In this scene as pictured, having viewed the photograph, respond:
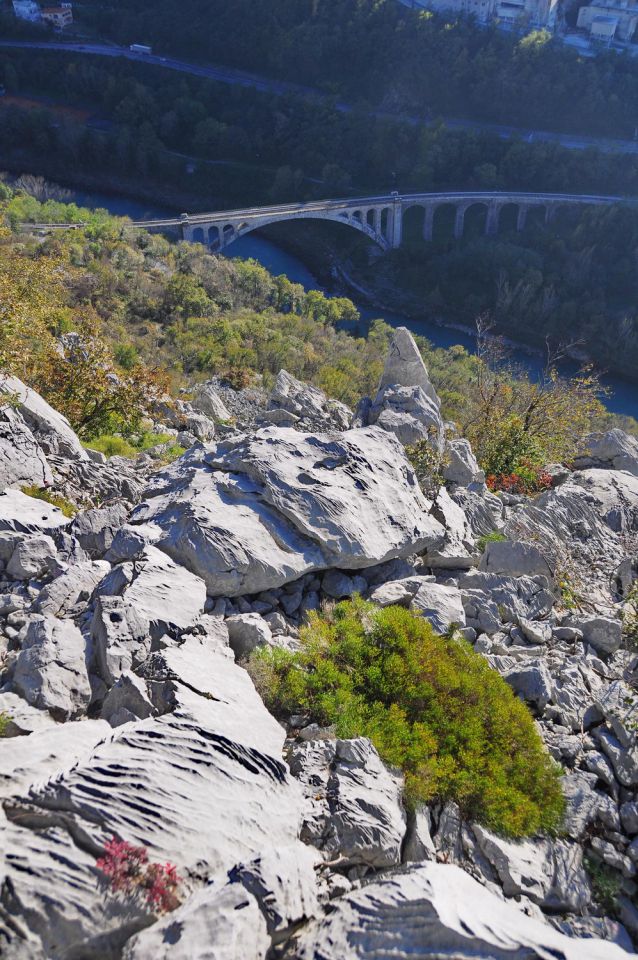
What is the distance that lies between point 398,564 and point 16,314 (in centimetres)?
964

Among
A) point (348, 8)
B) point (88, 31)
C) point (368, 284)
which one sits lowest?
point (368, 284)

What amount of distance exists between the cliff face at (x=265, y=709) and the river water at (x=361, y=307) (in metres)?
40.2

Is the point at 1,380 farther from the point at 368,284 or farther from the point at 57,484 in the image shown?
the point at 368,284

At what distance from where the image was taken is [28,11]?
3209 inches

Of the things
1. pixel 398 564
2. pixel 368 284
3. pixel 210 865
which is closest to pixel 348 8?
pixel 368 284

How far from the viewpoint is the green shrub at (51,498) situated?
10.8m

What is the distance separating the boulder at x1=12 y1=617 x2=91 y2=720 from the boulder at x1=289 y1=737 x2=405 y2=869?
2391mm

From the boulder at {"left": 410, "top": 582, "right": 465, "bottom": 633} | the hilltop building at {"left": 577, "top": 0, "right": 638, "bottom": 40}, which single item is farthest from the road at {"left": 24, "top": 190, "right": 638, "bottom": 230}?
the boulder at {"left": 410, "top": 582, "right": 465, "bottom": 633}

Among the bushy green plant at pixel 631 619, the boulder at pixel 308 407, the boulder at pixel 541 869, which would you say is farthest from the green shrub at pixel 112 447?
the boulder at pixel 541 869

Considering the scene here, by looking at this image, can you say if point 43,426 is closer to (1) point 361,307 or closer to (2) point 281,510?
(2) point 281,510

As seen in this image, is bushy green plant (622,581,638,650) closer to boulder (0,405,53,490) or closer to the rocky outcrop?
the rocky outcrop

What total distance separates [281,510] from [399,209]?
196 ft

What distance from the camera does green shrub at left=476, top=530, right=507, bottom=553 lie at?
43.2 feet

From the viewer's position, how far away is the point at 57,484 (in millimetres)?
11383
